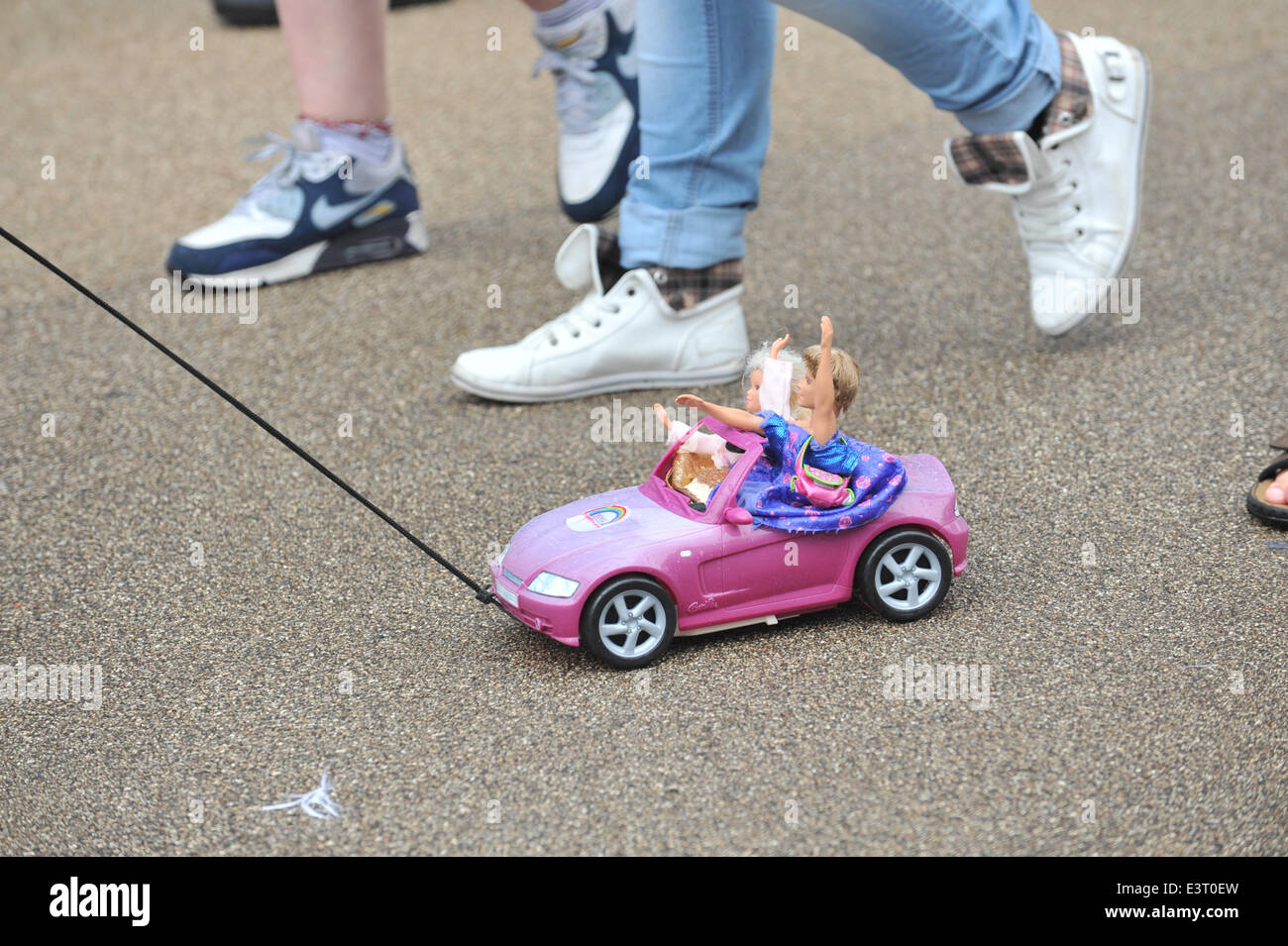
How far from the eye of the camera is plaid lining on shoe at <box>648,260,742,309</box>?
2.12 m

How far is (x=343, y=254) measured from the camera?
2705mm

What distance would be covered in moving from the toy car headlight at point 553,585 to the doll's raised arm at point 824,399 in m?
0.29

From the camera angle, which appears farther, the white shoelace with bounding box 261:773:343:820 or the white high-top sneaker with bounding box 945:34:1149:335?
the white high-top sneaker with bounding box 945:34:1149:335

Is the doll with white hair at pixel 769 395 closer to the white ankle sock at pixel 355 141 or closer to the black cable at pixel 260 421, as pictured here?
the black cable at pixel 260 421

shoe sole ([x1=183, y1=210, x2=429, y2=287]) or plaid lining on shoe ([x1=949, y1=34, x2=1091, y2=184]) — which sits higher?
plaid lining on shoe ([x1=949, y1=34, x2=1091, y2=184])

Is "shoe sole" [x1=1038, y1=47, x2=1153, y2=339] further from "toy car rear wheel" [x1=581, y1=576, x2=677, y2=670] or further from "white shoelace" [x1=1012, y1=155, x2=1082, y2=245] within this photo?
"toy car rear wheel" [x1=581, y1=576, x2=677, y2=670]

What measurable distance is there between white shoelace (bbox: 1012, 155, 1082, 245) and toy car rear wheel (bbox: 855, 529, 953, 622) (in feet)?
2.85

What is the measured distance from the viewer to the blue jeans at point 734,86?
1919 mm

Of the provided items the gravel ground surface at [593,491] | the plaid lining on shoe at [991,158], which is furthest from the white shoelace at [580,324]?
the plaid lining on shoe at [991,158]

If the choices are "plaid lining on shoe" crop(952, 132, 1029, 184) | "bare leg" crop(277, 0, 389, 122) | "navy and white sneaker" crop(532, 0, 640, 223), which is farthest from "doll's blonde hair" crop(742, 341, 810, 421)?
"bare leg" crop(277, 0, 389, 122)

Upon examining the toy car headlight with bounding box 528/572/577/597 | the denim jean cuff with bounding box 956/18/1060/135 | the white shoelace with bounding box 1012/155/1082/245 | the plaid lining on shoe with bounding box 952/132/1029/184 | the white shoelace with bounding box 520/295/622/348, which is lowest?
the white shoelace with bounding box 520/295/622/348

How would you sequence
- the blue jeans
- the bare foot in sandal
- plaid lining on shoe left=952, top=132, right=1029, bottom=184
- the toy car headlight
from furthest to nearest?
plaid lining on shoe left=952, top=132, right=1029, bottom=184, the blue jeans, the bare foot in sandal, the toy car headlight

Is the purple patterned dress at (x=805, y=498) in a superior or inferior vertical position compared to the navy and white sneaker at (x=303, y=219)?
superior

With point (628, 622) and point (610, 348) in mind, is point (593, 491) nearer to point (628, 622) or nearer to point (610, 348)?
point (610, 348)
